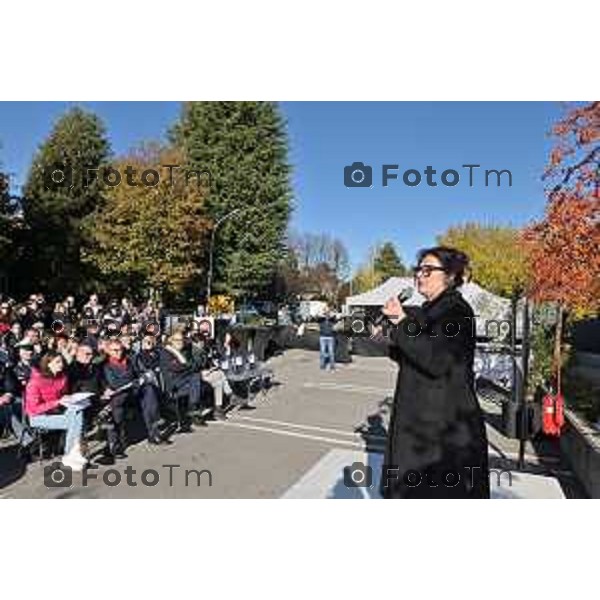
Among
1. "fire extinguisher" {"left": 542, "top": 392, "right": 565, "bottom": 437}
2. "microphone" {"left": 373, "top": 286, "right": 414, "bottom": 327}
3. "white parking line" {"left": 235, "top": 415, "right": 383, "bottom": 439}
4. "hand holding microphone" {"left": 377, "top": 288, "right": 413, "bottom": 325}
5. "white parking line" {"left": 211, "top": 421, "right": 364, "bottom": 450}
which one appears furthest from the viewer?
"white parking line" {"left": 235, "top": 415, "right": 383, "bottom": 439}

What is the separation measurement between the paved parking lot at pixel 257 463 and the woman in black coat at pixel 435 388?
7.58ft

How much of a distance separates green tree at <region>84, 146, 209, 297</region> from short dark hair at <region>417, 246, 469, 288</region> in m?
10.8

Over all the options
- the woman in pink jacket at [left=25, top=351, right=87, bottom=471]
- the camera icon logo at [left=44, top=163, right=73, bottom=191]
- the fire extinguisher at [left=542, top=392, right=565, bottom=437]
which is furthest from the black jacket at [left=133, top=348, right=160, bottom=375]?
the camera icon logo at [left=44, top=163, right=73, bottom=191]

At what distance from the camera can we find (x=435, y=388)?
3.53m

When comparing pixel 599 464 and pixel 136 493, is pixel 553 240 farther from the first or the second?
pixel 136 493

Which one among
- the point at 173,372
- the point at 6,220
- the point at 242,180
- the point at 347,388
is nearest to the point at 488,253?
the point at 347,388

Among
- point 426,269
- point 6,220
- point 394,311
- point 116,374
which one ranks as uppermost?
point 6,220

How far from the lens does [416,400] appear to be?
3.56 metres

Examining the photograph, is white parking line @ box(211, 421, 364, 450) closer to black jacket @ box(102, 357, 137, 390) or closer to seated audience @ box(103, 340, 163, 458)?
seated audience @ box(103, 340, 163, 458)

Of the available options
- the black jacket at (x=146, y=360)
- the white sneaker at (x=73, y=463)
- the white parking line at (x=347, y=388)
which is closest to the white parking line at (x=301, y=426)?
the black jacket at (x=146, y=360)

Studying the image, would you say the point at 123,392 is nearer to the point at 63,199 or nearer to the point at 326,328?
the point at 326,328

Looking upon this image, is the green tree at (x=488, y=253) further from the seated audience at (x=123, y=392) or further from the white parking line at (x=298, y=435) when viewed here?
the seated audience at (x=123, y=392)

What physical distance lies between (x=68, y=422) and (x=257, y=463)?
1735 millimetres

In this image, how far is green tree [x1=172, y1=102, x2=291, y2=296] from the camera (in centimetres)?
2442
